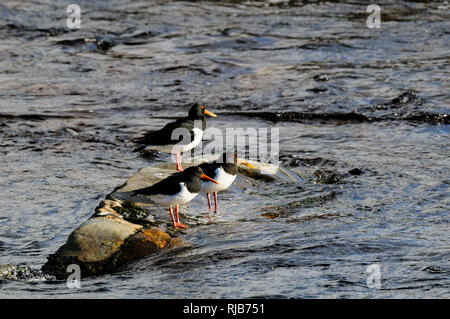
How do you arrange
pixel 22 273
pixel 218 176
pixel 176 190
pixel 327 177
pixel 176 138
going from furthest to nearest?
pixel 176 138 → pixel 327 177 → pixel 218 176 → pixel 176 190 → pixel 22 273

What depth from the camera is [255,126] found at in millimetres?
12734

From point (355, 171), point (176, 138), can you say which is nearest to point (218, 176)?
point (176, 138)

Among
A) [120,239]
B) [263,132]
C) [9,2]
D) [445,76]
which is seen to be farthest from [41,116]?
[9,2]

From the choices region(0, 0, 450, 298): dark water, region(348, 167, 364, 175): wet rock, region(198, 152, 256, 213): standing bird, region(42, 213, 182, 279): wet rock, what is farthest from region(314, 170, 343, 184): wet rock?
region(42, 213, 182, 279): wet rock

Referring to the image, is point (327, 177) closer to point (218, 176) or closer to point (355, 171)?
point (355, 171)

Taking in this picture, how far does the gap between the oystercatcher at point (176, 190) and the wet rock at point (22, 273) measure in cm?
151

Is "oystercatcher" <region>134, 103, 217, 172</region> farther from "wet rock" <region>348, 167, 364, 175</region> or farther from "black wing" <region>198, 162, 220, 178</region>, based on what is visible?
"wet rock" <region>348, 167, 364, 175</region>

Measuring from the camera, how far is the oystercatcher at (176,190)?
7.80 m

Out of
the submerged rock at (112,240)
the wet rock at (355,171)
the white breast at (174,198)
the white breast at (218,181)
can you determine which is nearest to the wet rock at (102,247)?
the submerged rock at (112,240)

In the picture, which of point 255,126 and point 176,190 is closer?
point 176,190

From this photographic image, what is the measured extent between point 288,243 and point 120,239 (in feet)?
5.41

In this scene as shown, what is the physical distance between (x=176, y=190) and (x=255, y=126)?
16.8ft

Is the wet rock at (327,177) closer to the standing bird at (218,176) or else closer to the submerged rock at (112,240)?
the standing bird at (218,176)
